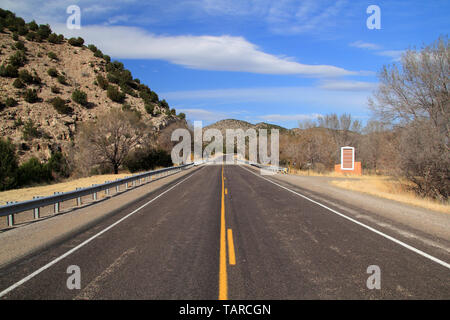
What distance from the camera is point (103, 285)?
15.5 feet

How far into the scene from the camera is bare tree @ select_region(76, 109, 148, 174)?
109 ft

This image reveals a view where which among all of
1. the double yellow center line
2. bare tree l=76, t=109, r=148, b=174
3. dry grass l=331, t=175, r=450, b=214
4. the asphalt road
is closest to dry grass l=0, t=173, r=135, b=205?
bare tree l=76, t=109, r=148, b=174

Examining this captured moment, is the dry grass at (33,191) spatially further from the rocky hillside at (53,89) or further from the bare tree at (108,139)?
the rocky hillside at (53,89)

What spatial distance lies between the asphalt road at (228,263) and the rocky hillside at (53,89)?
3393cm

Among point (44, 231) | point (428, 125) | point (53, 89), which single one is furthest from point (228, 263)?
point (53, 89)

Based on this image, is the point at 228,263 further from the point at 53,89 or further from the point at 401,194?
the point at 53,89

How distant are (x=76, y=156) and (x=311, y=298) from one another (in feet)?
119

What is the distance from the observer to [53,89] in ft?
180

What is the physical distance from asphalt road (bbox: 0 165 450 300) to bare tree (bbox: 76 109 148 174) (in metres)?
26.4

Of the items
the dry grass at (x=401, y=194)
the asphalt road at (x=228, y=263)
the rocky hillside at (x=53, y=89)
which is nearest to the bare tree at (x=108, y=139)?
the rocky hillside at (x=53, y=89)

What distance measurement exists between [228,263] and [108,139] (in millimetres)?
32013

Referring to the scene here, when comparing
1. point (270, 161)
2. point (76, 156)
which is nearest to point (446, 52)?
point (76, 156)

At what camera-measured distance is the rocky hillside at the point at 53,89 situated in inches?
1713
